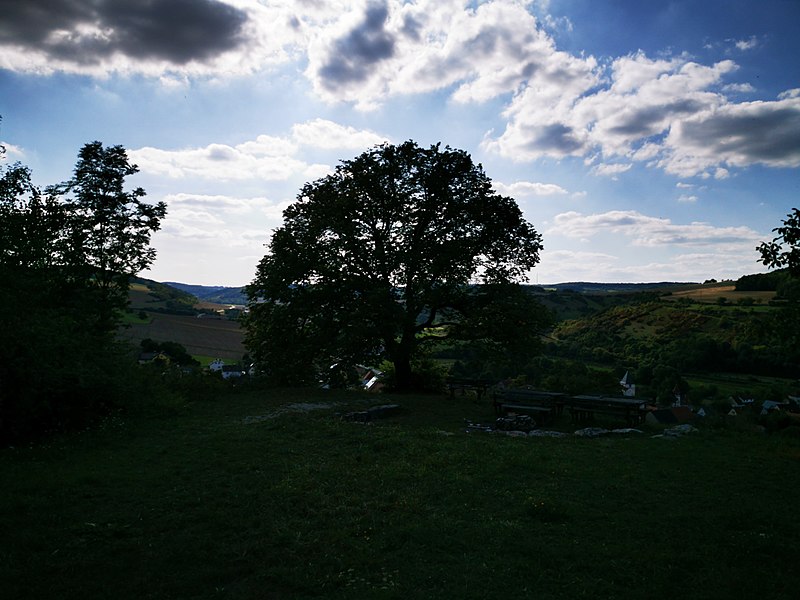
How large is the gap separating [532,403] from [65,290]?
21197mm

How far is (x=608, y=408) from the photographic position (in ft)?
59.6

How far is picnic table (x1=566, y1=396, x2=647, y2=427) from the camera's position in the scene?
1780cm

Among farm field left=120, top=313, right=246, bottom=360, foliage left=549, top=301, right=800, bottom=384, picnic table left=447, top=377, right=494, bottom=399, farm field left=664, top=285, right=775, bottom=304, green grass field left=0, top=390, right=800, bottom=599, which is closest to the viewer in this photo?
green grass field left=0, top=390, right=800, bottom=599

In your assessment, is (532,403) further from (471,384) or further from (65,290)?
(65,290)

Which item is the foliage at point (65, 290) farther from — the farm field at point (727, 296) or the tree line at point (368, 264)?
the farm field at point (727, 296)

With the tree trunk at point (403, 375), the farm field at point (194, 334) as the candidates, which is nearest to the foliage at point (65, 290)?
the tree trunk at point (403, 375)

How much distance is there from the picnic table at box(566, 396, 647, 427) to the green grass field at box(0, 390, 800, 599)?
→ 2.94 m

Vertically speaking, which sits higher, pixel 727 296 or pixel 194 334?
pixel 727 296

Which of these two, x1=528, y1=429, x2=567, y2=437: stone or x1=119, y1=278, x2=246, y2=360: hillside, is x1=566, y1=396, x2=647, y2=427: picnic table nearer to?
x1=528, y1=429, x2=567, y2=437: stone

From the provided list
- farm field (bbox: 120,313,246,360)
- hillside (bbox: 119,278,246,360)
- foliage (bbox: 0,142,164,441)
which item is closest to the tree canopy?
foliage (bbox: 0,142,164,441)

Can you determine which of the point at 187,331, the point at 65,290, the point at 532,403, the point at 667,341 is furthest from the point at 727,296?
the point at 65,290

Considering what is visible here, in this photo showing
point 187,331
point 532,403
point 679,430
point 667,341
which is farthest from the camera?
point 667,341

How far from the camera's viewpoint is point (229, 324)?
301ft

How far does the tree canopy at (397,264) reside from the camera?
84.2 feet
